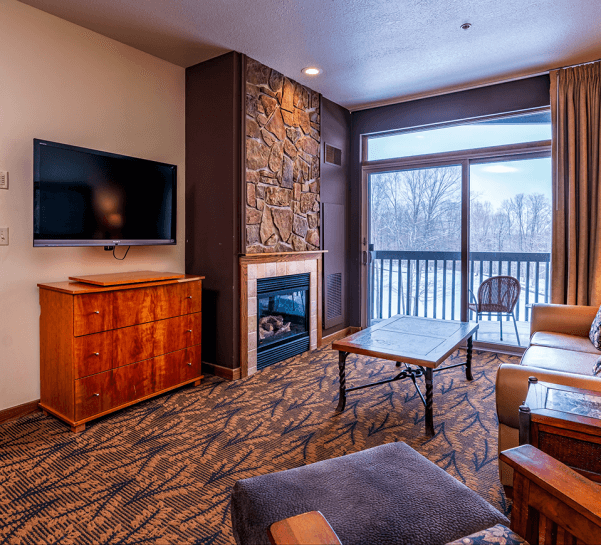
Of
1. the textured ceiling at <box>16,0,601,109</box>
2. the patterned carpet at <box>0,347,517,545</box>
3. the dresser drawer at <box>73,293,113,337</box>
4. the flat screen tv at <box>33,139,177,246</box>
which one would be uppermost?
the textured ceiling at <box>16,0,601,109</box>

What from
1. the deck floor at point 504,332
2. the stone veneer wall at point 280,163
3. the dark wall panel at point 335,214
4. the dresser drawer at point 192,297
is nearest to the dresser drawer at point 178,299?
the dresser drawer at point 192,297

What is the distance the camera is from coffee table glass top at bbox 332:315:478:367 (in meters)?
2.39

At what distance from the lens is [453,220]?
14.1 ft

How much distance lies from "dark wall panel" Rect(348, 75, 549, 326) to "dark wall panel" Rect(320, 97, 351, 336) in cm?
8

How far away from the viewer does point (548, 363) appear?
7.37 feet

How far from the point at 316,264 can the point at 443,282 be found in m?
1.46

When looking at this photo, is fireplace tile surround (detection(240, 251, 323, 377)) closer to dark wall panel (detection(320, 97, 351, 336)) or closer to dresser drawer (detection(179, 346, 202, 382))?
dresser drawer (detection(179, 346, 202, 382))

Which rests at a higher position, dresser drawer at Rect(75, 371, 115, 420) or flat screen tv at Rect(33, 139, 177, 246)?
flat screen tv at Rect(33, 139, 177, 246)

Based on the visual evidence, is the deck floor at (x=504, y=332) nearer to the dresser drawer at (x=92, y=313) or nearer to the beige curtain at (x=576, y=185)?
the beige curtain at (x=576, y=185)

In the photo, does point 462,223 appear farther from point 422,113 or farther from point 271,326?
point 271,326

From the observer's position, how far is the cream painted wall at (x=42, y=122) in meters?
2.51

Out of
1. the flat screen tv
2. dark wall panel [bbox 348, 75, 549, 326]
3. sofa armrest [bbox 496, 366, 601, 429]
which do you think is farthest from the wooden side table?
dark wall panel [bbox 348, 75, 549, 326]

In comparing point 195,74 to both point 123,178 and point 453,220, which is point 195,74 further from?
point 453,220

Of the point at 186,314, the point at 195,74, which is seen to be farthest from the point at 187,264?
the point at 195,74
